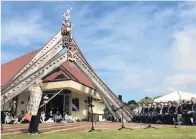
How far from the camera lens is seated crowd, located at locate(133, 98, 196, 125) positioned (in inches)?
712

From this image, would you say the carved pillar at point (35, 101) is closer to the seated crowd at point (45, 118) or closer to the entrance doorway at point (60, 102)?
the seated crowd at point (45, 118)

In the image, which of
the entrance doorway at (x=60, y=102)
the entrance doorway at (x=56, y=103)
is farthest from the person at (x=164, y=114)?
the entrance doorway at (x=56, y=103)

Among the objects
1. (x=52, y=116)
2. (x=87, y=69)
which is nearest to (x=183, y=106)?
(x=87, y=69)

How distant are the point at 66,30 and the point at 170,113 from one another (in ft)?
33.1

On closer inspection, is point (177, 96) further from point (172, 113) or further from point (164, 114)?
point (172, 113)

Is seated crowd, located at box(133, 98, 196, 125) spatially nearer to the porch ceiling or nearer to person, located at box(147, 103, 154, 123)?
person, located at box(147, 103, 154, 123)

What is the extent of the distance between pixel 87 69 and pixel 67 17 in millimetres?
4364

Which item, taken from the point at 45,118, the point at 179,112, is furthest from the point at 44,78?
the point at 179,112

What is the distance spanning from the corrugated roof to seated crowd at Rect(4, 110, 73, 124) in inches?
110

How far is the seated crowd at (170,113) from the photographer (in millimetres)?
18078

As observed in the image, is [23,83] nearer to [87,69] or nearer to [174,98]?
[87,69]

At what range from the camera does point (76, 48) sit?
2439 cm

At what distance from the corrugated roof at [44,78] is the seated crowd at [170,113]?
6708 mm

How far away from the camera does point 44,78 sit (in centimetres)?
2503
